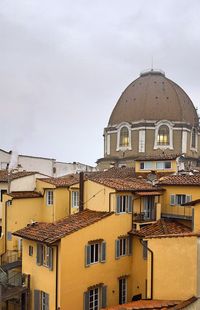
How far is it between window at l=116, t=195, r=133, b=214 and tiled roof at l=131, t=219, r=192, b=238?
1.62 metres

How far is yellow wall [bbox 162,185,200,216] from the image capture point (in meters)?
26.9

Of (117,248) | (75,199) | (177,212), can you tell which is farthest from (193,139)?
(117,248)

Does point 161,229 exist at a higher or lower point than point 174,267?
higher

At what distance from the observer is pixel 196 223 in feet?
68.2

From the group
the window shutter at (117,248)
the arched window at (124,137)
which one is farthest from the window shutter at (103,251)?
the arched window at (124,137)

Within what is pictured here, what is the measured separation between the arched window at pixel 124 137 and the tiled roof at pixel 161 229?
41628 mm

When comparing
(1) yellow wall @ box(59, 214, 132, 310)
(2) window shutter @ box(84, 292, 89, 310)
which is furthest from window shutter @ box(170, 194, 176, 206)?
(2) window shutter @ box(84, 292, 89, 310)

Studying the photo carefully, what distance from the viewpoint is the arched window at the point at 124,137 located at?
67.9 meters

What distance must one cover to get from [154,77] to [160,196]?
47.1 m

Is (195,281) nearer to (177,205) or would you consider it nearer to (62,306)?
(62,306)

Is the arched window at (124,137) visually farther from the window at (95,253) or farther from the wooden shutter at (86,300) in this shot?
the wooden shutter at (86,300)

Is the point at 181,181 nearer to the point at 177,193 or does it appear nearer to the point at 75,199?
the point at 177,193

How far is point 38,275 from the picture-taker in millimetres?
22781

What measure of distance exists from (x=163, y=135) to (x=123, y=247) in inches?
1691
